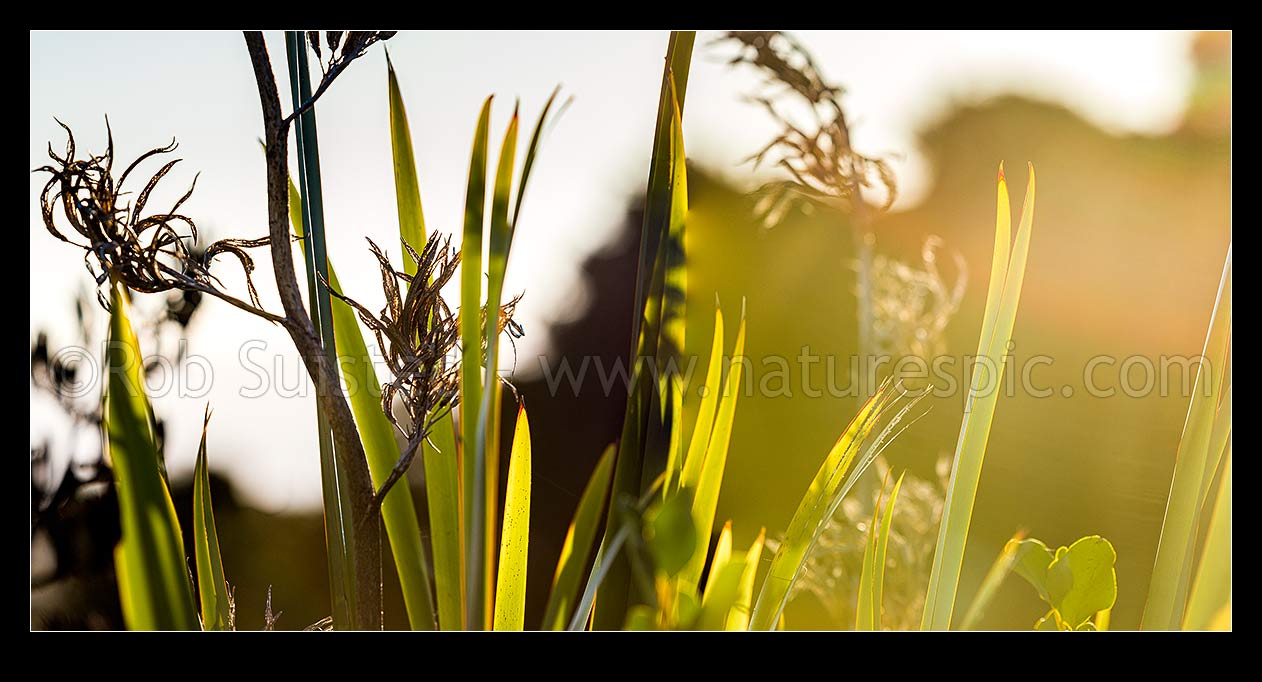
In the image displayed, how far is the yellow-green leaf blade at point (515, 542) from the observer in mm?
541

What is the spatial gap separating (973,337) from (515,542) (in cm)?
47

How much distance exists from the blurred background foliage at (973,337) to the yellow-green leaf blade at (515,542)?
0.15m

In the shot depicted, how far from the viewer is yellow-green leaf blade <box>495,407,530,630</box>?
54cm

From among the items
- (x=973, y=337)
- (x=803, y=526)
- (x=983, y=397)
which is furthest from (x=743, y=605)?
(x=973, y=337)

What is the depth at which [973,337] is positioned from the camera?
73 cm

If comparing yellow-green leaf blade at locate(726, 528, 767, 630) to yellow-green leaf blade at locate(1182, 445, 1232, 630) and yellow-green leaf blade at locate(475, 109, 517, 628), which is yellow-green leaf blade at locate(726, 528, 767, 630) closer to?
yellow-green leaf blade at locate(475, 109, 517, 628)

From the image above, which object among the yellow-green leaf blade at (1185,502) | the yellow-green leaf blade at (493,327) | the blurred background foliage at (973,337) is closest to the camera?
the yellow-green leaf blade at (493,327)

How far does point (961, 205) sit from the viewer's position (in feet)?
2.40

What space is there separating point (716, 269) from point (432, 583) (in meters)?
0.37

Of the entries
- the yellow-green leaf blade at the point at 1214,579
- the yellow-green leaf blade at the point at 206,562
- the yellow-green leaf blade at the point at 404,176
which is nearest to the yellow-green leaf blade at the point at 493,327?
the yellow-green leaf blade at the point at 404,176

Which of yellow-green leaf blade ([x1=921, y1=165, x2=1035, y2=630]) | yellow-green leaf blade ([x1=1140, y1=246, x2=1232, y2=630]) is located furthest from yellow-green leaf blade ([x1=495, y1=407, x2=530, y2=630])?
yellow-green leaf blade ([x1=1140, y1=246, x2=1232, y2=630])

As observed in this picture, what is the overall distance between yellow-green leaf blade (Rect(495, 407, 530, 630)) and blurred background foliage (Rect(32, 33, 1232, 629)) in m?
0.15

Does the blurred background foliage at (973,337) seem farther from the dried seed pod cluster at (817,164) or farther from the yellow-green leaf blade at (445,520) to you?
the yellow-green leaf blade at (445,520)
